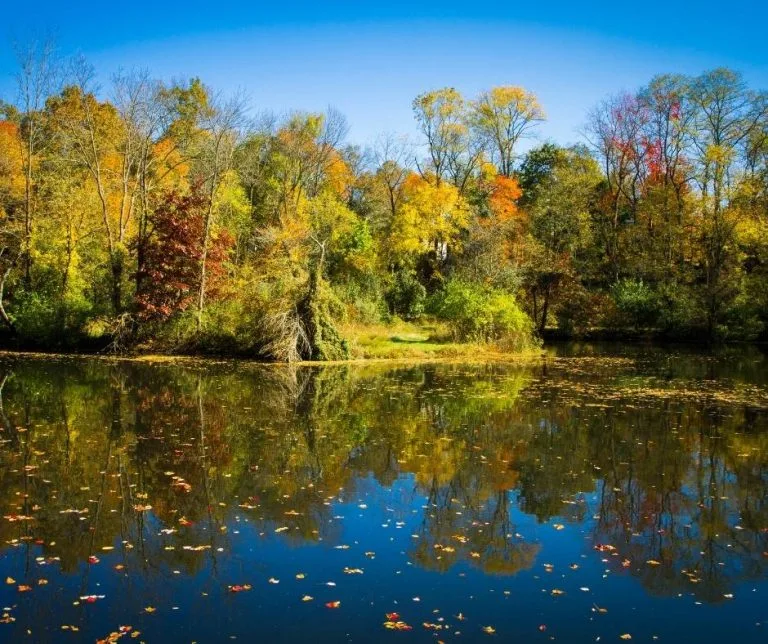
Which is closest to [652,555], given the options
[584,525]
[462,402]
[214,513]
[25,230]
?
[584,525]

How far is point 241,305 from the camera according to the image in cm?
2792

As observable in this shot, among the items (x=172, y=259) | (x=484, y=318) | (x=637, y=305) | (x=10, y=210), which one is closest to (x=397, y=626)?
(x=172, y=259)

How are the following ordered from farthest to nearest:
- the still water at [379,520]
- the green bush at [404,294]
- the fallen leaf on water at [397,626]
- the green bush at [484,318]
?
1. the green bush at [404,294]
2. the green bush at [484,318]
3. the still water at [379,520]
4. the fallen leaf on water at [397,626]

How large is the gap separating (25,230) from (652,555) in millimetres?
32078

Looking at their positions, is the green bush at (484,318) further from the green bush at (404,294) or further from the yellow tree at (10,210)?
the yellow tree at (10,210)

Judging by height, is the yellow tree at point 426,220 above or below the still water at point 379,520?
above

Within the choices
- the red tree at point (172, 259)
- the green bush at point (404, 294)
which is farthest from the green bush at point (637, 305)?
the red tree at point (172, 259)

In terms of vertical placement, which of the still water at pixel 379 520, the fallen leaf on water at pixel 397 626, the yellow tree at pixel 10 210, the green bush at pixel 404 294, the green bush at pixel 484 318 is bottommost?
the fallen leaf on water at pixel 397 626

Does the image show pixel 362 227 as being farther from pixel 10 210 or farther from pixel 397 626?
pixel 397 626

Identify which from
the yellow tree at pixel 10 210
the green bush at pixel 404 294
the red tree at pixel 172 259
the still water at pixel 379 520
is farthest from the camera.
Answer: the green bush at pixel 404 294

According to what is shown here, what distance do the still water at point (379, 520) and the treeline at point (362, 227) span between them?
453 inches

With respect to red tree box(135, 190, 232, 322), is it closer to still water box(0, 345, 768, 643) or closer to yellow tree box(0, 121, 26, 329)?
yellow tree box(0, 121, 26, 329)

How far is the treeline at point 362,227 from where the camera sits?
28344mm

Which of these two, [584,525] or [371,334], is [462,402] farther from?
[371,334]
